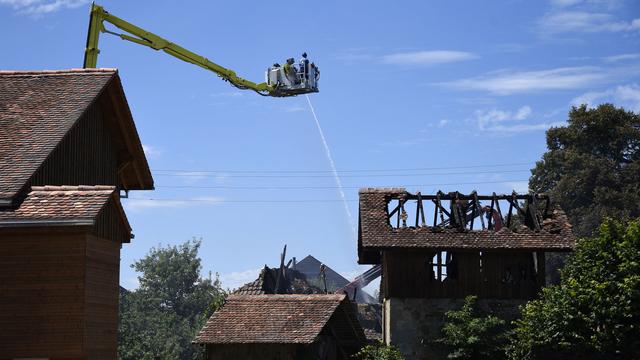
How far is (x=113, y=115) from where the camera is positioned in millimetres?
32250

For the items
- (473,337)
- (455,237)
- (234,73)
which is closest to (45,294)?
(473,337)

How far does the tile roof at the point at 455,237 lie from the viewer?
48344 millimetres

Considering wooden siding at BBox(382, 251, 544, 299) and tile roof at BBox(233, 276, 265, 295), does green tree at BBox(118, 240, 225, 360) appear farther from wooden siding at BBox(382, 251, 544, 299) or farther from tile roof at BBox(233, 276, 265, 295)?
wooden siding at BBox(382, 251, 544, 299)

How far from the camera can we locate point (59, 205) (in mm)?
25344

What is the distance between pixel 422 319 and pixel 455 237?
3.92 metres

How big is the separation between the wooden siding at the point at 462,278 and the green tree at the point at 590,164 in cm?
3773

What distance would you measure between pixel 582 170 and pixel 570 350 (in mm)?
51170

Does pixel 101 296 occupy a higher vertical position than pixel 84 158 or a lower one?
lower

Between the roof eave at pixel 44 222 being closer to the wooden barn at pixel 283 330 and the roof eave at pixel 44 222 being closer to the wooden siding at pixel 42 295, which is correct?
the wooden siding at pixel 42 295

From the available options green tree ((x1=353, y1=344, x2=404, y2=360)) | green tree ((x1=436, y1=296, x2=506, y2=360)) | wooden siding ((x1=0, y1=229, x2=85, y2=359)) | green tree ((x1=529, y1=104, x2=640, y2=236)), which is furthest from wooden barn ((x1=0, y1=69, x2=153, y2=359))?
green tree ((x1=529, y1=104, x2=640, y2=236))

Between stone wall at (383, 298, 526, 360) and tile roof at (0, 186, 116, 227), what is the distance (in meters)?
24.1

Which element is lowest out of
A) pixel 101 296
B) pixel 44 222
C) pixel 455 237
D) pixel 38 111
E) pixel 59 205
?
pixel 101 296

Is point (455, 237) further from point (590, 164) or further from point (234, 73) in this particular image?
point (590, 164)

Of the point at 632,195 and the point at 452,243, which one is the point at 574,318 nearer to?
the point at 452,243
